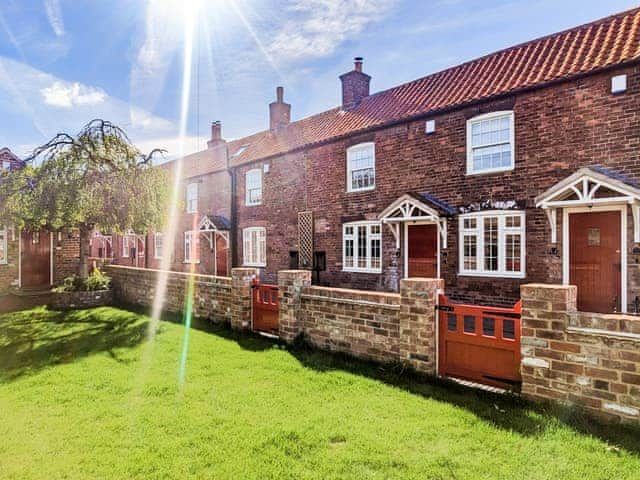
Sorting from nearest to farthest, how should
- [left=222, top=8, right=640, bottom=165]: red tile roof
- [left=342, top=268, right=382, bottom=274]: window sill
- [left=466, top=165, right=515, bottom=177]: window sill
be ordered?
[left=222, top=8, right=640, bottom=165]: red tile roof, [left=466, top=165, right=515, bottom=177]: window sill, [left=342, top=268, right=382, bottom=274]: window sill

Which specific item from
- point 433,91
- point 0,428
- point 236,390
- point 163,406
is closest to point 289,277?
point 236,390

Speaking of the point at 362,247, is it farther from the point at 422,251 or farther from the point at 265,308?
the point at 265,308

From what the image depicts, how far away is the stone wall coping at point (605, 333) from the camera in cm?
396

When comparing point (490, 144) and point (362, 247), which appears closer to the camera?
point (490, 144)

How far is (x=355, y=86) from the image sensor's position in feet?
51.5

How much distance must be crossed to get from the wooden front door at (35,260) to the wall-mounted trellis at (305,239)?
11.8 metres

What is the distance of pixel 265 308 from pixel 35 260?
14.9 m

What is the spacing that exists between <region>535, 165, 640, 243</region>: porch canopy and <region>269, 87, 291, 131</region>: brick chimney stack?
45.7ft

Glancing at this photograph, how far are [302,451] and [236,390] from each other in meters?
1.84

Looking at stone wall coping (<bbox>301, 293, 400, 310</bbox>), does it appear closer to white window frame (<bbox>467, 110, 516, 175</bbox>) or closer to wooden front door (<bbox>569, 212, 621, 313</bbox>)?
wooden front door (<bbox>569, 212, 621, 313</bbox>)

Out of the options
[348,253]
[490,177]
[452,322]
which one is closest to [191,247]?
[348,253]

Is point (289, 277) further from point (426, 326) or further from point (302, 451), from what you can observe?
point (302, 451)

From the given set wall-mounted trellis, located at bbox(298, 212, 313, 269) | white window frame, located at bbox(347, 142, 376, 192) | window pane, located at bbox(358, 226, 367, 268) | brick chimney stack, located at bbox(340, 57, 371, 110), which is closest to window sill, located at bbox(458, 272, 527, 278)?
window pane, located at bbox(358, 226, 367, 268)

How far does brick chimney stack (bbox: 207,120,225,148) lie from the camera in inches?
1040
